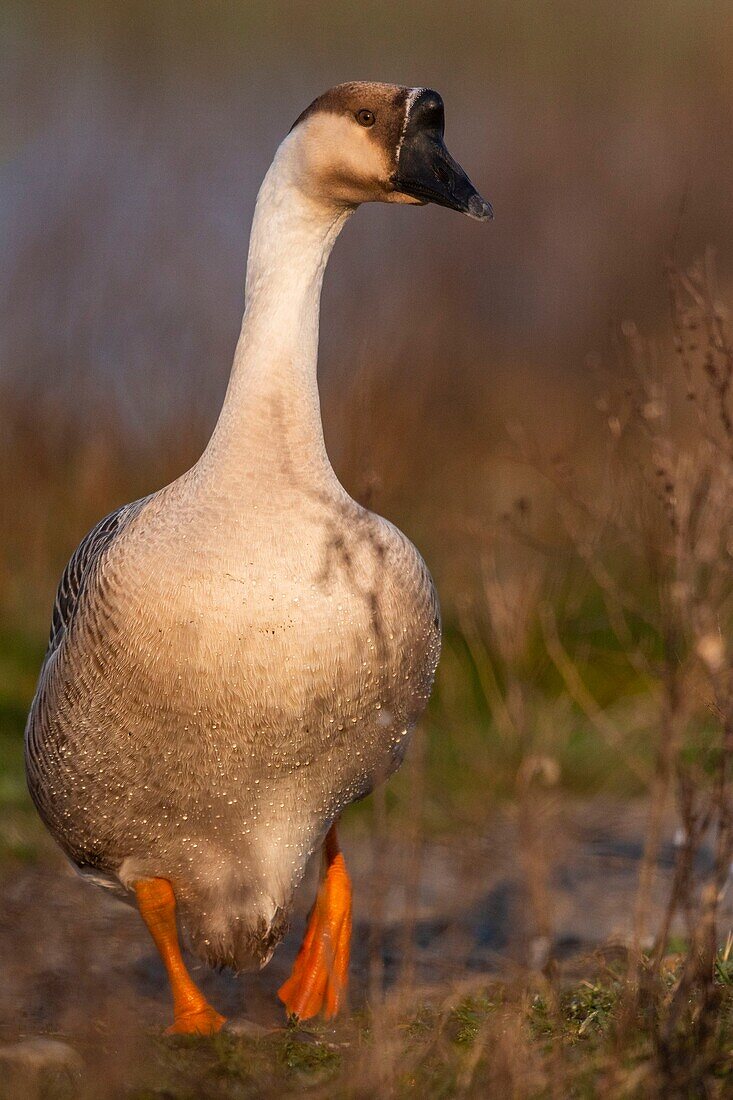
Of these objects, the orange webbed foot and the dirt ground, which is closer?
the orange webbed foot

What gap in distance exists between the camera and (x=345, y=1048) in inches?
155

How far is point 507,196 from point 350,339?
15.1ft

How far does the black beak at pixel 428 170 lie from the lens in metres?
4.05

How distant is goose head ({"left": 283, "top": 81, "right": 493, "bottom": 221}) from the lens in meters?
4.08

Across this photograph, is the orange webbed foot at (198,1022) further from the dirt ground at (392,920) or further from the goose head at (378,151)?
the goose head at (378,151)

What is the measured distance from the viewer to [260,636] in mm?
3900

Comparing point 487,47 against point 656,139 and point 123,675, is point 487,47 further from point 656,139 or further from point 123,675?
point 123,675

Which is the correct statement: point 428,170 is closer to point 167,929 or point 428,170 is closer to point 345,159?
point 345,159

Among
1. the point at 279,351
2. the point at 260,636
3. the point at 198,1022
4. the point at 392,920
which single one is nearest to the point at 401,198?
the point at 279,351

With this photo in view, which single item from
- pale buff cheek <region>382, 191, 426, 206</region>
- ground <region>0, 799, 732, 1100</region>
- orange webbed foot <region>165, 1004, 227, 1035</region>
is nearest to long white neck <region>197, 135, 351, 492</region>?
pale buff cheek <region>382, 191, 426, 206</region>

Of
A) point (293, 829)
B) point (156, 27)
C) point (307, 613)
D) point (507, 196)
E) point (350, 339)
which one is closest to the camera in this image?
point (307, 613)

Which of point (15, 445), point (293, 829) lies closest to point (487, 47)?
point (15, 445)

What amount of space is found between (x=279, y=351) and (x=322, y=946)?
1907 mm

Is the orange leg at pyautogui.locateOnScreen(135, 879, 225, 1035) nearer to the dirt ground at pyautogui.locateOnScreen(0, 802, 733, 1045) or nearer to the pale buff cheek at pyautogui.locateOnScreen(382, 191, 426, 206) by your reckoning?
the dirt ground at pyautogui.locateOnScreen(0, 802, 733, 1045)
